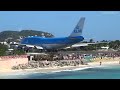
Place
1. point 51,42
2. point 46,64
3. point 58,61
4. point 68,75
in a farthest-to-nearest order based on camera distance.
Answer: point 46,64, point 58,61, point 68,75, point 51,42

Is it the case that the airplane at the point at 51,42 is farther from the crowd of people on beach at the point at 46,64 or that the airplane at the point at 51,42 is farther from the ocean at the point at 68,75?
the crowd of people on beach at the point at 46,64

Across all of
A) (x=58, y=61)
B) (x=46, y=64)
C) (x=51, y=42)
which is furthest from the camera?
(x=46, y=64)

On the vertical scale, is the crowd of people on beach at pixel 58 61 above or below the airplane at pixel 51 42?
below

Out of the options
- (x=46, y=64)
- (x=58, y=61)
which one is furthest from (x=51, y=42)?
(x=46, y=64)

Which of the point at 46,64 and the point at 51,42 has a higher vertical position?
the point at 51,42

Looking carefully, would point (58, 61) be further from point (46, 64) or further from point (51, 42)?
point (51, 42)

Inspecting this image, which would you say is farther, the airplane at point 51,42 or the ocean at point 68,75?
the airplane at point 51,42

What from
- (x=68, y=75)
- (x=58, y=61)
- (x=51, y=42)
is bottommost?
(x=68, y=75)

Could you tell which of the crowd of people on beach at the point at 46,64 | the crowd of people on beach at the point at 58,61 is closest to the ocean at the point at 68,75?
the crowd of people on beach at the point at 58,61

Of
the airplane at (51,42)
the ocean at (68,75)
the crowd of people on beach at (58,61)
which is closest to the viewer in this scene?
the ocean at (68,75)

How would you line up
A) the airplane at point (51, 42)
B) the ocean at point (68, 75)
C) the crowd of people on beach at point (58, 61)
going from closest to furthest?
the ocean at point (68, 75) → the airplane at point (51, 42) → the crowd of people on beach at point (58, 61)
